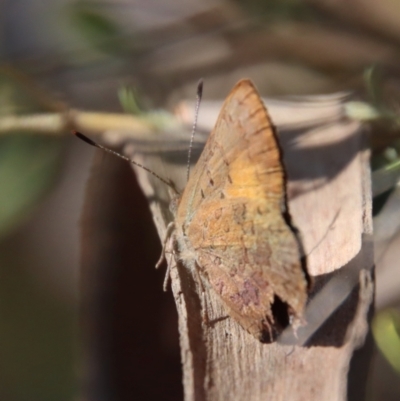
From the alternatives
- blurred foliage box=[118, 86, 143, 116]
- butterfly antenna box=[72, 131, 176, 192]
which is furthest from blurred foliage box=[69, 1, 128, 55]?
butterfly antenna box=[72, 131, 176, 192]

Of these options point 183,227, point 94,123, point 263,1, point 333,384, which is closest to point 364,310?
point 333,384

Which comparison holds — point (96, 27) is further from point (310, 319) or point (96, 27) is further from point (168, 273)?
point (310, 319)

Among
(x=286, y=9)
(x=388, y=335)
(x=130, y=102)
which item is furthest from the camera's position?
(x=286, y=9)

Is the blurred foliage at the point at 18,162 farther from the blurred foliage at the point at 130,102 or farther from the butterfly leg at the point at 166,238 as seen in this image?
the butterfly leg at the point at 166,238

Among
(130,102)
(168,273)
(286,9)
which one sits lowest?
(168,273)

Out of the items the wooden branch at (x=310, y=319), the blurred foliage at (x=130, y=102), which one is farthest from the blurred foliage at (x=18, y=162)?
the wooden branch at (x=310, y=319)

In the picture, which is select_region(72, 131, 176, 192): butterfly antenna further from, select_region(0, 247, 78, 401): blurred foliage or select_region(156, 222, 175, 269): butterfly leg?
select_region(0, 247, 78, 401): blurred foliage

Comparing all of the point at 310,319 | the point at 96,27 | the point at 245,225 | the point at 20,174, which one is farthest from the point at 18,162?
the point at 310,319
